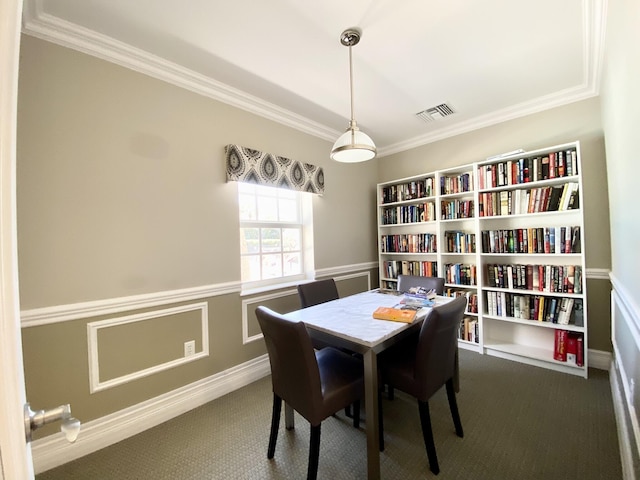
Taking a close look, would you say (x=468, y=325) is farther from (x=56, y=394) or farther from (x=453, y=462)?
(x=56, y=394)

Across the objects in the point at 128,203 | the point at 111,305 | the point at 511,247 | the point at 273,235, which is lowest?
the point at 111,305

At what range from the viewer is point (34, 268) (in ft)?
4.92

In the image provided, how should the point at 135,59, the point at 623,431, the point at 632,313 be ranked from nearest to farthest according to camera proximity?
1. the point at 632,313
2. the point at 623,431
3. the point at 135,59

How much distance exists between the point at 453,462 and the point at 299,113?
9.79 feet

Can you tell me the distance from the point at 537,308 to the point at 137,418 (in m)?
3.36

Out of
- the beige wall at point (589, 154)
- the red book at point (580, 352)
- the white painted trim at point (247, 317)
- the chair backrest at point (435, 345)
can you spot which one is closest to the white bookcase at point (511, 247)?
the red book at point (580, 352)

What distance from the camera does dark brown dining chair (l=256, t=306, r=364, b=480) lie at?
126 centimetres

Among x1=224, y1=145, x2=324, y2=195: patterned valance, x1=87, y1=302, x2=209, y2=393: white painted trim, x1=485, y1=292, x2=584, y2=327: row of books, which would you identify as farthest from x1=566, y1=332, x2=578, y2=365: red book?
x1=87, y1=302, x2=209, y2=393: white painted trim

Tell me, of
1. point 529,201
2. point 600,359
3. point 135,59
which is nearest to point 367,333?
point 529,201

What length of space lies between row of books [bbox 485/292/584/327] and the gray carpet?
52 cm

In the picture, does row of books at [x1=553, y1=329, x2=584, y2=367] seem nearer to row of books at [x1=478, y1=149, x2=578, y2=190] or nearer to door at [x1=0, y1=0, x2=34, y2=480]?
row of books at [x1=478, y1=149, x2=578, y2=190]

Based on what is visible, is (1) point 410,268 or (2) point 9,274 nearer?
(2) point 9,274

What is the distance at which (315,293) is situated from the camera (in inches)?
94.2

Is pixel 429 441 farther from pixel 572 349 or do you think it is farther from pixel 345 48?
pixel 345 48
